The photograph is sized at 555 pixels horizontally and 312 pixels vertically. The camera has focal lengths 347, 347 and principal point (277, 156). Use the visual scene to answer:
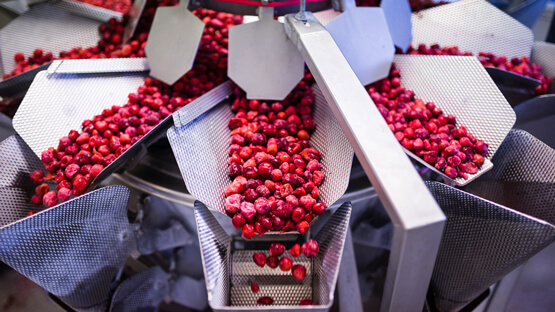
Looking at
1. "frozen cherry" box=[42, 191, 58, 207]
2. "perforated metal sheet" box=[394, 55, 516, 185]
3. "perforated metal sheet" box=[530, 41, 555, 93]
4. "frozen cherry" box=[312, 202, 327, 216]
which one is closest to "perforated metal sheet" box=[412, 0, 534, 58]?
"perforated metal sheet" box=[530, 41, 555, 93]

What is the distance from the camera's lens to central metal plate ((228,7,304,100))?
1.34 meters

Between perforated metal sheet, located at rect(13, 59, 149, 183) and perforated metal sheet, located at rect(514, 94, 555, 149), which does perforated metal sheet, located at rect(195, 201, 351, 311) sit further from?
perforated metal sheet, located at rect(514, 94, 555, 149)

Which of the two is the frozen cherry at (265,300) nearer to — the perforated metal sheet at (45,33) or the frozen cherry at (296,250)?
the frozen cherry at (296,250)

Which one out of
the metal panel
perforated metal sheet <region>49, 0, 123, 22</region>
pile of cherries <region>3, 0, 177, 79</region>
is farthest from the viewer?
perforated metal sheet <region>49, 0, 123, 22</region>

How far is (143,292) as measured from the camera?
4.66 feet

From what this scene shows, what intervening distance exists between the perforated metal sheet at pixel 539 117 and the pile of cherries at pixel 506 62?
0.19 meters

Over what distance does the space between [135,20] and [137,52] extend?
16cm

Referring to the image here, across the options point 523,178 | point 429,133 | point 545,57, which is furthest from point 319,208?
point 545,57

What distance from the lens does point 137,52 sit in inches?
68.1

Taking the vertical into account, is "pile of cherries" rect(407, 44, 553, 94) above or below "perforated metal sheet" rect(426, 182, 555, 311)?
above

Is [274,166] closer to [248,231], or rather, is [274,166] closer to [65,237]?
[248,231]

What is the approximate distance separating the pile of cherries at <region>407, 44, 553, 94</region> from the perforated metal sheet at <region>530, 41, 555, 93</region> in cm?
4

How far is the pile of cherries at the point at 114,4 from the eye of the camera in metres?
2.13

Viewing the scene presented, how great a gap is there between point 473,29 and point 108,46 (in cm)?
195
